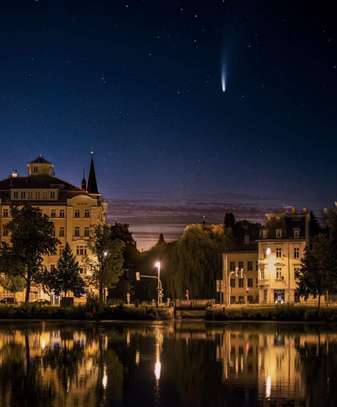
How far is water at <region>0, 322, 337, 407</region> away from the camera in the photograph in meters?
27.9

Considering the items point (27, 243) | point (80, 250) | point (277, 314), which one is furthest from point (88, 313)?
point (80, 250)

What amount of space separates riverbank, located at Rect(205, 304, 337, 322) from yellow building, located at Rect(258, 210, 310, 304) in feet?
96.0

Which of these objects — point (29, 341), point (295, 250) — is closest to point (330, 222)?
point (295, 250)

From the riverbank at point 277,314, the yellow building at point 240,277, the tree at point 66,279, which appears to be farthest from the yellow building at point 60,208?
the riverbank at point 277,314

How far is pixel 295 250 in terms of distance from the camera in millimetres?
107000

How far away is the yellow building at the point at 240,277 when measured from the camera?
360 feet

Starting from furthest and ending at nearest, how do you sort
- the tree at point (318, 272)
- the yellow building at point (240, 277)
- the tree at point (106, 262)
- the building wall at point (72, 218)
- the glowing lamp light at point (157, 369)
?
the building wall at point (72, 218) → the yellow building at point (240, 277) → the tree at point (106, 262) → the tree at point (318, 272) → the glowing lamp light at point (157, 369)

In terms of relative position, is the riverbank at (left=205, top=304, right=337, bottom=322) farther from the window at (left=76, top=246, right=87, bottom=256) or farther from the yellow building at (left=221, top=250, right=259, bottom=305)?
the window at (left=76, top=246, right=87, bottom=256)

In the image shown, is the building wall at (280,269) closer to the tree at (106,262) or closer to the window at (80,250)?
the tree at (106,262)

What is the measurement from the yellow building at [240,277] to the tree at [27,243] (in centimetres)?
2827

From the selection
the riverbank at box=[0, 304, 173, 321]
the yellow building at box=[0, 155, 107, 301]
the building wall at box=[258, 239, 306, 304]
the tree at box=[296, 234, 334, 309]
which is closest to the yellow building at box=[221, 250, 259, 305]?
the building wall at box=[258, 239, 306, 304]

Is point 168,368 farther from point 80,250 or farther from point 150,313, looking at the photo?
point 80,250

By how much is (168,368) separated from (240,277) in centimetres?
7474

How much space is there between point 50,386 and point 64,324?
4308 centimetres
